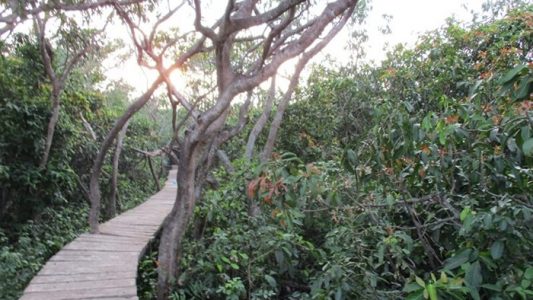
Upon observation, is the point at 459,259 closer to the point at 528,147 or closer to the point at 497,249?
the point at 497,249

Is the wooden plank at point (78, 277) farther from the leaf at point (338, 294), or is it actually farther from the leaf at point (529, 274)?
the leaf at point (529, 274)

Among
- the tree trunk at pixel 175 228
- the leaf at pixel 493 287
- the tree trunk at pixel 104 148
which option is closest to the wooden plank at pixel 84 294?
Result: the tree trunk at pixel 175 228

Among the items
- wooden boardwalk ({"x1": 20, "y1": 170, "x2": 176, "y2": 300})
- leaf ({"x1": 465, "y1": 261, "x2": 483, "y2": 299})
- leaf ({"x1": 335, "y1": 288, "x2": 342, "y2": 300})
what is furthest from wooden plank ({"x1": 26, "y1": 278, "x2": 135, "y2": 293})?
leaf ({"x1": 465, "y1": 261, "x2": 483, "y2": 299})

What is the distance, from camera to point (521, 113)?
1.99m

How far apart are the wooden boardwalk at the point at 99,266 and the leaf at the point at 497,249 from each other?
8.96ft

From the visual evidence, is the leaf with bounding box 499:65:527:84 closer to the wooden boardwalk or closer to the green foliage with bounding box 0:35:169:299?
the wooden boardwalk

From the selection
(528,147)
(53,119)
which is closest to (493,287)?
(528,147)

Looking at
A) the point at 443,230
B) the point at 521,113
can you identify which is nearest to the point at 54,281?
the point at 443,230

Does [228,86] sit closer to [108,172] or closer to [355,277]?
[355,277]

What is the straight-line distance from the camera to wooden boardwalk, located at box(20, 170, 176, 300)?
11.3 feet

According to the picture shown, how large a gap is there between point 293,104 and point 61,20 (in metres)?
4.44

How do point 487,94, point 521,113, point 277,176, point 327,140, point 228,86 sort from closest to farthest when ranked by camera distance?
point 521,113
point 277,176
point 487,94
point 228,86
point 327,140

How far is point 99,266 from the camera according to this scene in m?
4.13

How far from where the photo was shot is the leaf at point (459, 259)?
2.17m
